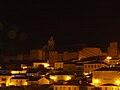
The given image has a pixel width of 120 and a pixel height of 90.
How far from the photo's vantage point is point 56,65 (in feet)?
164

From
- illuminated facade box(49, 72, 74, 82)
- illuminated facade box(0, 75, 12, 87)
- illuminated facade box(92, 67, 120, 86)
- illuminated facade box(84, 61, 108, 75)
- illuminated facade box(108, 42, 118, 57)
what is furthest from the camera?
illuminated facade box(108, 42, 118, 57)

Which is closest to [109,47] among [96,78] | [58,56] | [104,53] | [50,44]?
[104,53]

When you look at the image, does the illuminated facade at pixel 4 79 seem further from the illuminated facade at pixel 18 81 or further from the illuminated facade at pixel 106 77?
the illuminated facade at pixel 106 77

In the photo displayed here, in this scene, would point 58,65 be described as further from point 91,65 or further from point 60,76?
point 60,76

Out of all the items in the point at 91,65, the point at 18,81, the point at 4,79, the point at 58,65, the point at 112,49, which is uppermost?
the point at 112,49

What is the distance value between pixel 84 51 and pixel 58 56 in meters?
3.52

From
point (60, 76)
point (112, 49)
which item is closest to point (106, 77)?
point (60, 76)

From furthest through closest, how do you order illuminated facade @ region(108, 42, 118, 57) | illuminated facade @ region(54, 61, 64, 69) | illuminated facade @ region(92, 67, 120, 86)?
illuminated facade @ region(108, 42, 118, 57)
illuminated facade @ region(54, 61, 64, 69)
illuminated facade @ region(92, 67, 120, 86)

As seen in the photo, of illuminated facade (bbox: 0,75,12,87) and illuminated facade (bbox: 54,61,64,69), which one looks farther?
illuminated facade (bbox: 54,61,64,69)

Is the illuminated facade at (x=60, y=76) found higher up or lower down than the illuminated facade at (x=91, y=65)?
lower down

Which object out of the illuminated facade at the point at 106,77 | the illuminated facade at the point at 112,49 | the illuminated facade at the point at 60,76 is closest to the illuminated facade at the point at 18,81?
the illuminated facade at the point at 60,76

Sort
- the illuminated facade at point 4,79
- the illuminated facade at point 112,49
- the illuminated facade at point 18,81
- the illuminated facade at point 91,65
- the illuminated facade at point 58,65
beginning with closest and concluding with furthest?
the illuminated facade at point 18,81 → the illuminated facade at point 91,65 → the illuminated facade at point 4,79 → the illuminated facade at point 58,65 → the illuminated facade at point 112,49

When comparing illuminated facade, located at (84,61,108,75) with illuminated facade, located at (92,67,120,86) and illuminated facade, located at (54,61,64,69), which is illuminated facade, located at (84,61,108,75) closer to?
illuminated facade, located at (54,61,64,69)

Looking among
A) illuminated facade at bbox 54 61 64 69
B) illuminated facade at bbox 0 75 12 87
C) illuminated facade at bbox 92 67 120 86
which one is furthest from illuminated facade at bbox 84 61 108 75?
illuminated facade at bbox 92 67 120 86
